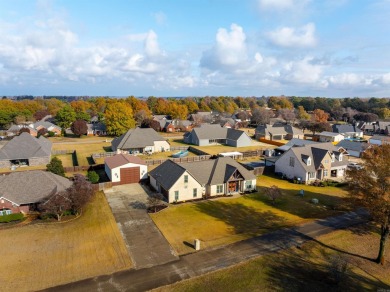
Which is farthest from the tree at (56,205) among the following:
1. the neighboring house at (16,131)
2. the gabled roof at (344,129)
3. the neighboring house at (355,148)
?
the gabled roof at (344,129)

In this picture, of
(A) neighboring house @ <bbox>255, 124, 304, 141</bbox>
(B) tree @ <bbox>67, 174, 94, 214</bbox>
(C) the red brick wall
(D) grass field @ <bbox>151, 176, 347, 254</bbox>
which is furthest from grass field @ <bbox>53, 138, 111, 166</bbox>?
(A) neighboring house @ <bbox>255, 124, 304, 141</bbox>

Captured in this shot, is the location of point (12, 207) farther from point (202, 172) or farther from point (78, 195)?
point (202, 172)

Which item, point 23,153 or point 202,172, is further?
point 23,153

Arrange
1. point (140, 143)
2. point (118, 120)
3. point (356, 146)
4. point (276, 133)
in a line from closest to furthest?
point (140, 143) < point (356, 146) < point (118, 120) < point (276, 133)

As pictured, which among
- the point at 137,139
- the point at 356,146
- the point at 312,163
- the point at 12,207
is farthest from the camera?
the point at 356,146

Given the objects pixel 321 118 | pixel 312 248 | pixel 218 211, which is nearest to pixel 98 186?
pixel 218 211

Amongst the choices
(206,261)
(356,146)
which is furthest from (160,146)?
(356,146)

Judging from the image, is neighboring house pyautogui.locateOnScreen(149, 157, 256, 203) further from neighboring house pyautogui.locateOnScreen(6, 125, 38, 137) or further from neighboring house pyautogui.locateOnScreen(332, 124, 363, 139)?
neighboring house pyautogui.locateOnScreen(332, 124, 363, 139)

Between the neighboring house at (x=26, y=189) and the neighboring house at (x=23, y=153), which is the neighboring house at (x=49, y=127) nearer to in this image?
the neighboring house at (x=23, y=153)
